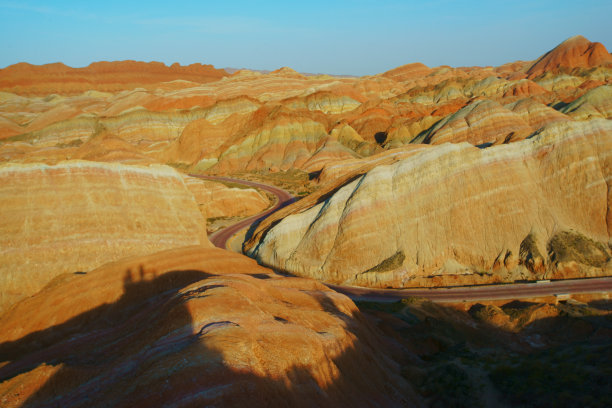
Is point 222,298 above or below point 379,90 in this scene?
below

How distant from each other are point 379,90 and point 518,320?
470 ft

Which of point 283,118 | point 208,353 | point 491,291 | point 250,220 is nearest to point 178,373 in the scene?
point 208,353

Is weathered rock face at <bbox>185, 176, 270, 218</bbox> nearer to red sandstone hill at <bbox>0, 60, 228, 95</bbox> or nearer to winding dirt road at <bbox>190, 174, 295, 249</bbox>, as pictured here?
winding dirt road at <bbox>190, 174, 295, 249</bbox>

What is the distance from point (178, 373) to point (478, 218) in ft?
95.6

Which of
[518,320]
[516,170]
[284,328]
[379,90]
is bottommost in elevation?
[518,320]

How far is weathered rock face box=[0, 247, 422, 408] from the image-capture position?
11242 mm

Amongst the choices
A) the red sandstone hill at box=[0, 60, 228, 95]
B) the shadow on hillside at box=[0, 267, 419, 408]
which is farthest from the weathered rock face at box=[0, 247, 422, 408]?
the red sandstone hill at box=[0, 60, 228, 95]

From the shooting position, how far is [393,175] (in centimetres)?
3897

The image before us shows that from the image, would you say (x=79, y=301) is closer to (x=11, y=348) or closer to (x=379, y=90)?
(x=11, y=348)

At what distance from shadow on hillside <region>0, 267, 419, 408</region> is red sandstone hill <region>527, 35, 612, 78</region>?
172601mm

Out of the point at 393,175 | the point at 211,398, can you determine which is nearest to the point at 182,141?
the point at 393,175

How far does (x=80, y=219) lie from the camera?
33250mm

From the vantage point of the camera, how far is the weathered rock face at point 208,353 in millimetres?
11242

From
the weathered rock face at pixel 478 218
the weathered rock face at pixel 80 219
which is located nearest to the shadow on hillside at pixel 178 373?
the weathered rock face at pixel 80 219
